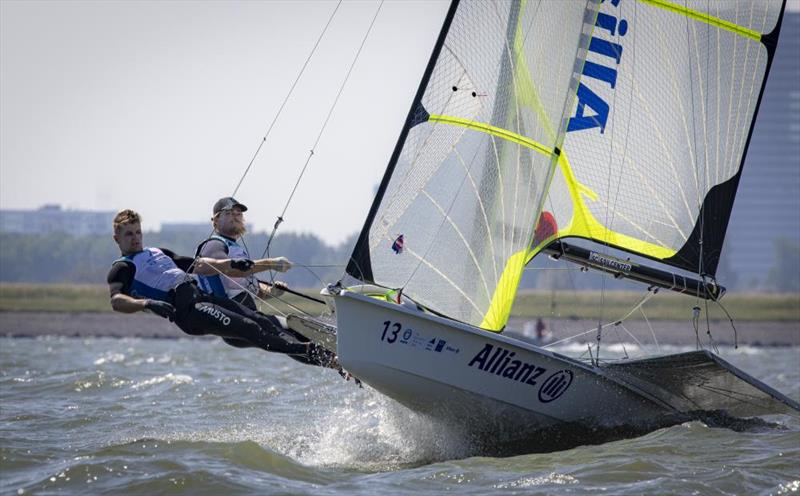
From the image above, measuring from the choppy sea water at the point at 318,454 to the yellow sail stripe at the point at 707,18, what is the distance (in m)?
3.56

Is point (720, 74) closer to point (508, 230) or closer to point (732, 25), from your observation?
point (732, 25)

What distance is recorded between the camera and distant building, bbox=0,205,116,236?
133 meters

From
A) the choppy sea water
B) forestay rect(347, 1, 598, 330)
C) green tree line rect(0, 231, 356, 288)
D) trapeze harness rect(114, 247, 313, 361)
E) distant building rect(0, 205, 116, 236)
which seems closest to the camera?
the choppy sea water

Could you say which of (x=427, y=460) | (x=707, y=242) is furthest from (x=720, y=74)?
(x=427, y=460)

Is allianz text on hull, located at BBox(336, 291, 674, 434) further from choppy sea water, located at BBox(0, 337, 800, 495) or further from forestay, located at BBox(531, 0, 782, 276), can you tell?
forestay, located at BBox(531, 0, 782, 276)

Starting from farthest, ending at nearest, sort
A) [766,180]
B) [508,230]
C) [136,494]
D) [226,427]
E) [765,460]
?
[766,180] < [226,427] < [508,230] < [765,460] < [136,494]

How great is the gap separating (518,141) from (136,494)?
4085mm

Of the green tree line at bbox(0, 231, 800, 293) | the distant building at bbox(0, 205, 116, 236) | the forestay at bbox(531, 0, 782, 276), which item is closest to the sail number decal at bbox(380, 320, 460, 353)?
the forestay at bbox(531, 0, 782, 276)

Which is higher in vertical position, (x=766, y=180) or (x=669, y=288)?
(x=766, y=180)

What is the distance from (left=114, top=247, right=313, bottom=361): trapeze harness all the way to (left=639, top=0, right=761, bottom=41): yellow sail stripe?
4.50 metres

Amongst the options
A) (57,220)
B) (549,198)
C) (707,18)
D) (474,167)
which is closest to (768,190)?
(57,220)

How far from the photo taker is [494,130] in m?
9.07

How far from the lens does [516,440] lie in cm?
885

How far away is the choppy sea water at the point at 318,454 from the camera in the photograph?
293 inches
